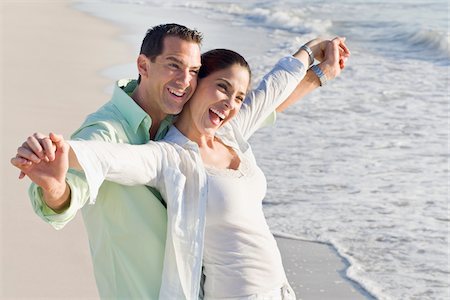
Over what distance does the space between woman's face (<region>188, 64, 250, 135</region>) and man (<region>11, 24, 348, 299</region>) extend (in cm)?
4

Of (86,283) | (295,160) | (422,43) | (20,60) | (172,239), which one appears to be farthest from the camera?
(422,43)

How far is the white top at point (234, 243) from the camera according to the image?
340 centimetres

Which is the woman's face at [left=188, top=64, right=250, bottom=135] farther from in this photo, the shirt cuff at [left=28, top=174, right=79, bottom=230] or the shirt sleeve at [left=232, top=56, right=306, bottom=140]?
the shirt cuff at [left=28, top=174, right=79, bottom=230]

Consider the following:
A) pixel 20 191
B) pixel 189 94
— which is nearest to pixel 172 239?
pixel 189 94

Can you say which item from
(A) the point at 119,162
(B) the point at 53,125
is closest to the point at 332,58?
(A) the point at 119,162

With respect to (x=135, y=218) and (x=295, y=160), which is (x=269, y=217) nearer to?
(x=295, y=160)

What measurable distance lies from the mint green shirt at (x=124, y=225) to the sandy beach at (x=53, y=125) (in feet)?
6.99

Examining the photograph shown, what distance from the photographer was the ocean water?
6453 mm

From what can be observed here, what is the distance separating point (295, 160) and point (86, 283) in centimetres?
315

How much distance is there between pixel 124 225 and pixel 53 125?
504 centimetres

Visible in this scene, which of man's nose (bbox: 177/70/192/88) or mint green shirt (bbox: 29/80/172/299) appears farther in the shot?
man's nose (bbox: 177/70/192/88)

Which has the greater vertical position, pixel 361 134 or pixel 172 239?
pixel 361 134

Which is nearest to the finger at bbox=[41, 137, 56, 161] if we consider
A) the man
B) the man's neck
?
the man

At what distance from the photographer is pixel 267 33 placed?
16672 millimetres
